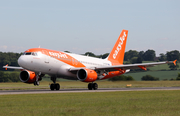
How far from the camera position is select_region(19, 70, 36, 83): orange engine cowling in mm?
35656

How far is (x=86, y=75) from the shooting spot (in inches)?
1318

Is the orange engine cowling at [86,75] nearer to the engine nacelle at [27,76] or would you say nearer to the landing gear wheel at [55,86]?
the landing gear wheel at [55,86]

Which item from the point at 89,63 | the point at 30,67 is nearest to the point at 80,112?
the point at 30,67

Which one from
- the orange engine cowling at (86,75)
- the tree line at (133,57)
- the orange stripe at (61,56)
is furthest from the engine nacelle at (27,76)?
the tree line at (133,57)

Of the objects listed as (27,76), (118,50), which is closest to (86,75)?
(27,76)

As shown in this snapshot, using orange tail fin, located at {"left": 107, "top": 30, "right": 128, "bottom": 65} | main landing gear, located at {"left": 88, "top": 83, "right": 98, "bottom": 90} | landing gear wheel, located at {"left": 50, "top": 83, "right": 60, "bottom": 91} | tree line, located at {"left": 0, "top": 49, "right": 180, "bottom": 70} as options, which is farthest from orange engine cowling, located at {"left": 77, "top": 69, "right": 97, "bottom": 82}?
tree line, located at {"left": 0, "top": 49, "right": 180, "bottom": 70}

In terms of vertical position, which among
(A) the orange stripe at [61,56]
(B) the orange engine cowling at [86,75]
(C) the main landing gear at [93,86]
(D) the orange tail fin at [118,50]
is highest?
(D) the orange tail fin at [118,50]

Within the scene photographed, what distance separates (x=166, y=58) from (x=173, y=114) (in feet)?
405

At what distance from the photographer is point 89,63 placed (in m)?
40.2

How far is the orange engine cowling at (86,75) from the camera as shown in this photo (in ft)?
110

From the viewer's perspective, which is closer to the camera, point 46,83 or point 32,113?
point 32,113

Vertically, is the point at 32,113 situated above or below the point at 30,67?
below

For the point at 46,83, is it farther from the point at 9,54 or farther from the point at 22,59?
the point at 9,54

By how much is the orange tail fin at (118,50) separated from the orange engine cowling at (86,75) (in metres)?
11.9
